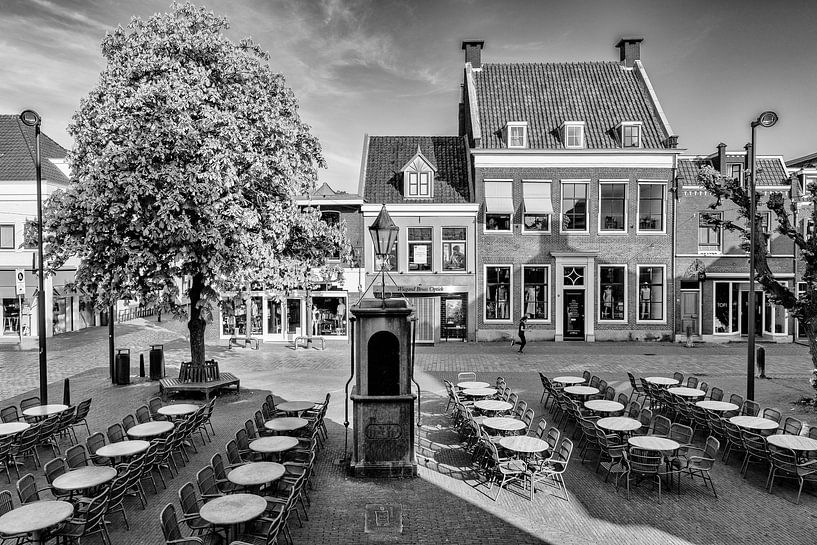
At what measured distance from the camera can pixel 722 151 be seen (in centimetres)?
2891

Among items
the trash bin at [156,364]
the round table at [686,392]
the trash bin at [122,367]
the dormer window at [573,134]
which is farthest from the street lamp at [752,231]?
the trash bin at [122,367]

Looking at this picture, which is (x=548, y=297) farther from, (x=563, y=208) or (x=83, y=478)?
(x=83, y=478)

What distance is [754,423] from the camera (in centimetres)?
1170

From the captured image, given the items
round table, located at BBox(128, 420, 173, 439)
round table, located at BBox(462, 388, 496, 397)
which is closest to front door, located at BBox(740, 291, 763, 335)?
round table, located at BBox(462, 388, 496, 397)

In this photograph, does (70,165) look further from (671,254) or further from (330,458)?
(671,254)

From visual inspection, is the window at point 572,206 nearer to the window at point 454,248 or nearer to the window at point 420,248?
the window at point 454,248

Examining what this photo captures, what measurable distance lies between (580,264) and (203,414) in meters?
21.8

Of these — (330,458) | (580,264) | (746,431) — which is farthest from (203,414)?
(580,264)

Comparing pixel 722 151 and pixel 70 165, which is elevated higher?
pixel 722 151

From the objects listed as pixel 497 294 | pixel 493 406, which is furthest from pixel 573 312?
pixel 493 406

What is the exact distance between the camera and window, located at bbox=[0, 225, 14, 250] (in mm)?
29906

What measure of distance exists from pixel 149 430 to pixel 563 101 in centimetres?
2793

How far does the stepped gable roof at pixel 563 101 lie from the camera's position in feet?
98.1

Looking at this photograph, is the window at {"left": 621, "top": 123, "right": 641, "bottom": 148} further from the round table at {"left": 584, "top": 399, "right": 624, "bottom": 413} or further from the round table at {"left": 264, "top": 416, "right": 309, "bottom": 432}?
the round table at {"left": 264, "top": 416, "right": 309, "bottom": 432}
